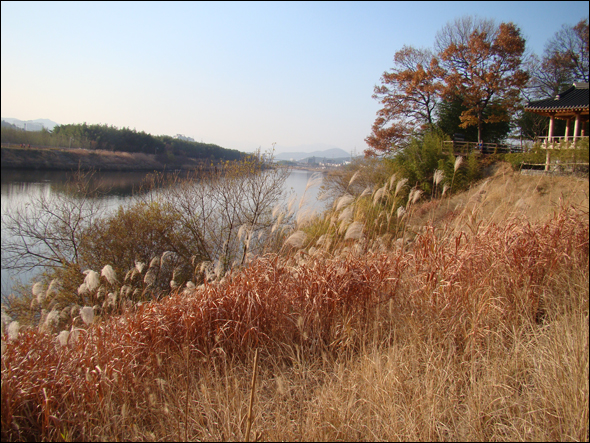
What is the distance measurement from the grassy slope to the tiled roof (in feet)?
46.9

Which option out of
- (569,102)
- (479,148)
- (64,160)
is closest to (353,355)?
(569,102)

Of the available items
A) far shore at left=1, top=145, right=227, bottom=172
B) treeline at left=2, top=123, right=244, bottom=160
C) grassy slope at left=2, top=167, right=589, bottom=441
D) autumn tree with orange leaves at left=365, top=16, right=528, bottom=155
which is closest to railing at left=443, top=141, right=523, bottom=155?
autumn tree with orange leaves at left=365, top=16, right=528, bottom=155

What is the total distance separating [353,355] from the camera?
8.30 ft

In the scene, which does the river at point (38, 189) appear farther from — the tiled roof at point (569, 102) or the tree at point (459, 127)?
the tiled roof at point (569, 102)

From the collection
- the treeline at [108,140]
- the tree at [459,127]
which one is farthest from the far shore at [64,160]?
the tree at [459,127]

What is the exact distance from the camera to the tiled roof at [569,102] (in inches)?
546

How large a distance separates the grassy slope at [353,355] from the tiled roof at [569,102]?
14.3 meters

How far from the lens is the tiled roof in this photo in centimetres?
1387

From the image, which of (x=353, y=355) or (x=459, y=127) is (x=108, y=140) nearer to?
(x=459, y=127)

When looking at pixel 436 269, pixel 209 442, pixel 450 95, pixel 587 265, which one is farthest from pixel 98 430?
pixel 450 95

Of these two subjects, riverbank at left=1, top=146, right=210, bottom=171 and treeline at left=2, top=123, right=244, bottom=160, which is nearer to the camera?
riverbank at left=1, top=146, right=210, bottom=171

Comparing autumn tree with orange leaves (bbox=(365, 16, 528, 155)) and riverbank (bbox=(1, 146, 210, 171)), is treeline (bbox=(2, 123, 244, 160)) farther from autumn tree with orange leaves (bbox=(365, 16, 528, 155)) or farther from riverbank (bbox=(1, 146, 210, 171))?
autumn tree with orange leaves (bbox=(365, 16, 528, 155))

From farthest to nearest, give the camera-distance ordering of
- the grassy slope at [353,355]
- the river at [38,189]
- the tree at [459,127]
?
the tree at [459,127]
the river at [38,189]
the grassy slope at [353,355]

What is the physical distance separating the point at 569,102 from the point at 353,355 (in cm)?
1736
